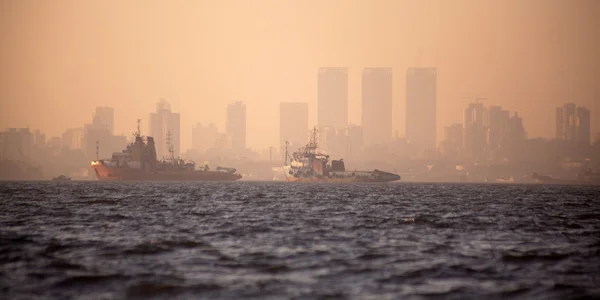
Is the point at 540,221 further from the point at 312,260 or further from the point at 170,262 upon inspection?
the point at 170,262

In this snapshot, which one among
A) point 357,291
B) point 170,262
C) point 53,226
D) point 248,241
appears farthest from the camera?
point 53,226

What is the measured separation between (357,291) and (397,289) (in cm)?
133

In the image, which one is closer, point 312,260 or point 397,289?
point 397,289

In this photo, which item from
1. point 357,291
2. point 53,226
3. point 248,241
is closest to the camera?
point 357,291

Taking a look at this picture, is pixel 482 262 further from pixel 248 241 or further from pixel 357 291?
pixel 248 241

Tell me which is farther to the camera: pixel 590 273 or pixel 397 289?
pixel 590 273

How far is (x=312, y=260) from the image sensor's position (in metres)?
25.3

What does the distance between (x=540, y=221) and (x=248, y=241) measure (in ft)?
81.4

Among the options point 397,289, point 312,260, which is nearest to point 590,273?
point 397,289

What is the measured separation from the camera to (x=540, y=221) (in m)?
46.6

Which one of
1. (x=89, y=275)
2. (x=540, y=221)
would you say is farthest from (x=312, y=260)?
(x=540, y=221)

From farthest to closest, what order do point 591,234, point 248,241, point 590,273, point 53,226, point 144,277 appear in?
point 53,226 → point 591,234 → point 248,241 → point 590,273 → point 144,277

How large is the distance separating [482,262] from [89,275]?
14520 mm

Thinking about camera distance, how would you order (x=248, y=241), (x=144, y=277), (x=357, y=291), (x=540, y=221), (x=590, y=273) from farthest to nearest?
(x=540, y=221) → (x=248, y=241) → (x=590, y=273) → (x=144, y=277) → (x=357, y=291)
